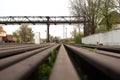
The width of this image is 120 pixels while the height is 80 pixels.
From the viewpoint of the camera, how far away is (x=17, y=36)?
113188mm

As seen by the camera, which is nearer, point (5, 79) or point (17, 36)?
point (5, 79)

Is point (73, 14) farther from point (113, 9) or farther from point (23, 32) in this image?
point (23, 32)

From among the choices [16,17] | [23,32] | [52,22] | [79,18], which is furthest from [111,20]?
[23,32]

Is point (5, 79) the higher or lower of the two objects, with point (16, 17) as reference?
lower

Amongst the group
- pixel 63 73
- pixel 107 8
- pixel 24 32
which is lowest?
pixel 63 73

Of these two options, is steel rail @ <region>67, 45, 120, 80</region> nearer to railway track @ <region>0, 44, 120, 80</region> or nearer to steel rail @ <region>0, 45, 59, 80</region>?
railway track @ <region>0, 44, 120, 80</region>

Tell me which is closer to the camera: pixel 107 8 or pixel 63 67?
pixel 63 67

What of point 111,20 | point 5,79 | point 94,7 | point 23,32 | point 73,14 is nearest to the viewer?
point 5,79

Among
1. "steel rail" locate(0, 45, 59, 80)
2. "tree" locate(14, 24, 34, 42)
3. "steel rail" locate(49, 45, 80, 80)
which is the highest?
"tree" locate(14, 24, 34, 42)

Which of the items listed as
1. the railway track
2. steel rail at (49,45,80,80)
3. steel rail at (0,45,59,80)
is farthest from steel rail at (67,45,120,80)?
steel rail at (0,45,59,80)

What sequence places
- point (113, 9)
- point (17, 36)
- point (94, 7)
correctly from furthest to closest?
point (17, 36), point (94, 7), point (113, 9)

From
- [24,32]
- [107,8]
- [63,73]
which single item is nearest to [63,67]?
[63,73]

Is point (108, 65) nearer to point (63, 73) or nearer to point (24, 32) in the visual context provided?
point (63, 73)

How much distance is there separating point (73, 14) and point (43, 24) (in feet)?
58.6
